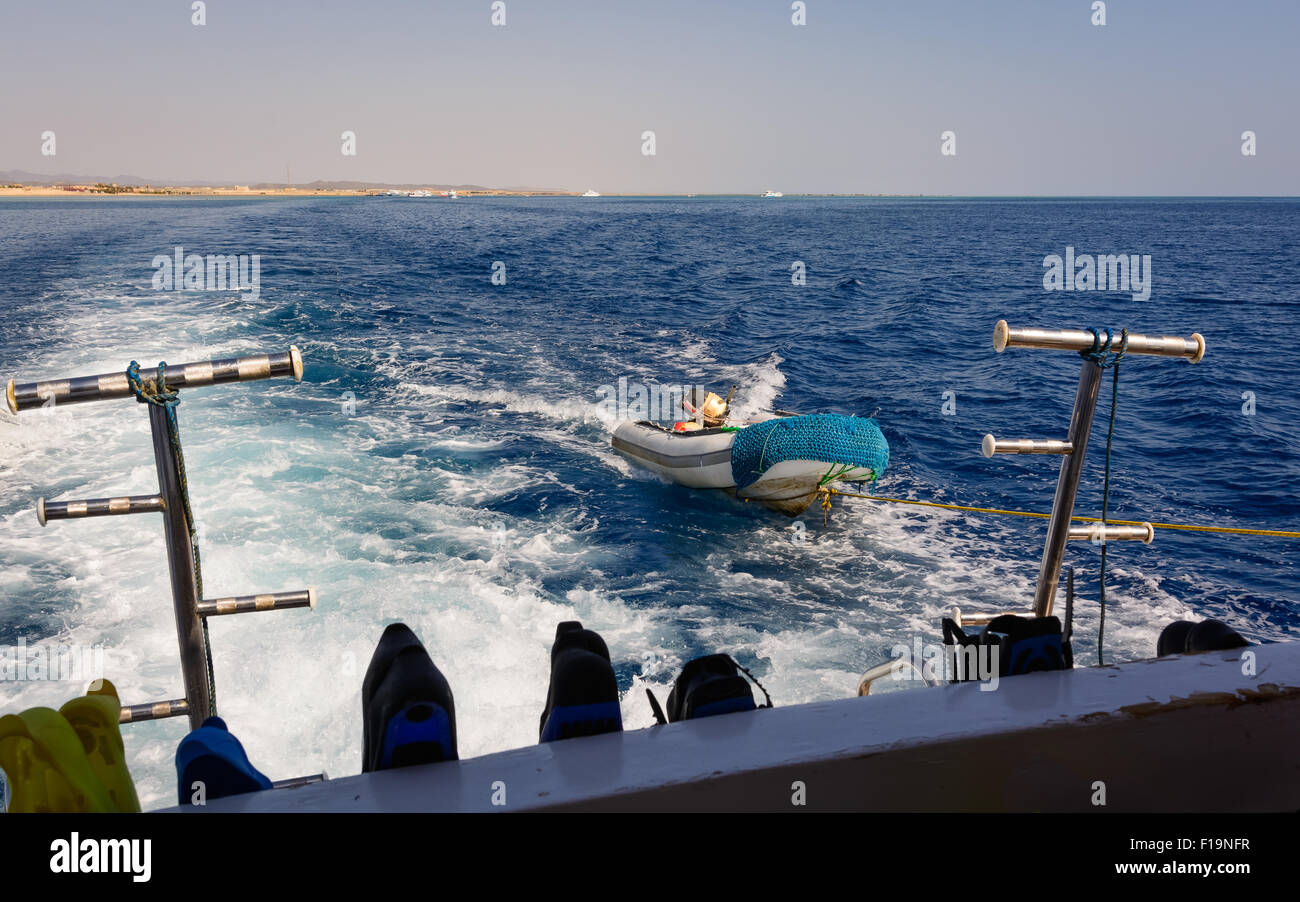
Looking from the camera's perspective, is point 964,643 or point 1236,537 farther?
point 1236,537

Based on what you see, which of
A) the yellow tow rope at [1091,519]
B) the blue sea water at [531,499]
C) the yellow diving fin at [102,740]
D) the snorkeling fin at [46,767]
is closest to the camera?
the snorkeling fin at [46,767]

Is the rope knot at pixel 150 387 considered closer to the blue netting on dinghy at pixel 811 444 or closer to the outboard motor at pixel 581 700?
the outboard motor at pixel 581 700

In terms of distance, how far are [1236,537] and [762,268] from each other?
30.4m

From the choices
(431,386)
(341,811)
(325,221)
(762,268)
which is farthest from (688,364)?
(325,221)

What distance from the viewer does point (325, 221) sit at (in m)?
52.3

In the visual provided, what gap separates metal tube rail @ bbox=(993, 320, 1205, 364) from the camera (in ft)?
8.66

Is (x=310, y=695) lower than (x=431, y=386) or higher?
lower

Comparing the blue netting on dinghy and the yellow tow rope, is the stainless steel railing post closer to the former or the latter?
the yellow tow rope

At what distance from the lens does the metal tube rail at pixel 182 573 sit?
240 centimetres

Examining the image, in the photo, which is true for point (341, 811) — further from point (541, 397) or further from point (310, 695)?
point (541, 397)

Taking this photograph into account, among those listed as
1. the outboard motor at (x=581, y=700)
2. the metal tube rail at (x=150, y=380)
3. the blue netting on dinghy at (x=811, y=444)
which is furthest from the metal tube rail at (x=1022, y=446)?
the blue netting on dinghy at (x=811, y=444)

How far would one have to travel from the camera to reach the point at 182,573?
2502mm

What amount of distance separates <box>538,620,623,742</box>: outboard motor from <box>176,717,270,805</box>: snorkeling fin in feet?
2.07

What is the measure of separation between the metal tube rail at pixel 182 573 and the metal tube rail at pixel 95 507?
61 mm
